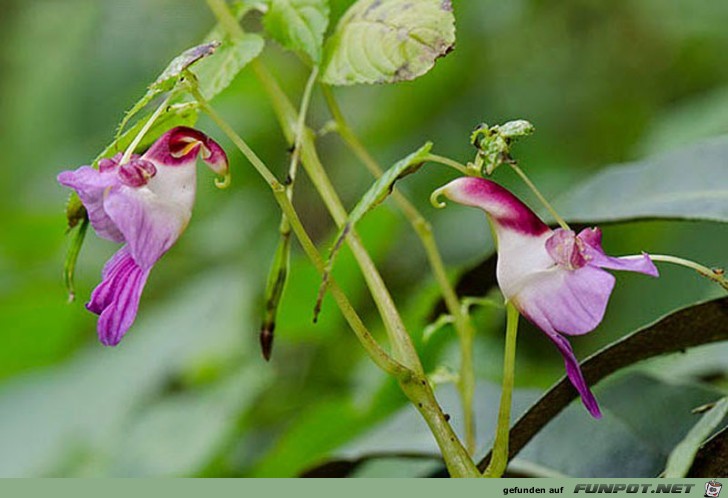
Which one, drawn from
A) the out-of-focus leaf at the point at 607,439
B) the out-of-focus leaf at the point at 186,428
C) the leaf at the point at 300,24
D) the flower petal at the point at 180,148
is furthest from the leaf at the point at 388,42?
→ the out-of-focus leaf at the point at 186,428

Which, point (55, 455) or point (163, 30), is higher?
point (163, 30)

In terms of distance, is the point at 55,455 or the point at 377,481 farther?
the point at 55,455

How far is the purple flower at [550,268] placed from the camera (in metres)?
0.47

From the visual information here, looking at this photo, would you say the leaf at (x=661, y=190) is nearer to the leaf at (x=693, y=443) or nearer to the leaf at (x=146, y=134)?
A: the leaf at (x=693, y=443)

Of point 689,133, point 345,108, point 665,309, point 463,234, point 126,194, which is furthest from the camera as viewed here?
point 345,108

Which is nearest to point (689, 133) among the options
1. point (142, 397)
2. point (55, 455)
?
point (142, 397)

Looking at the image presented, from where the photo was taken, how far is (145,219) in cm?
49

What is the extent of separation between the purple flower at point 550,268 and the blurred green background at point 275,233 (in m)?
0.29

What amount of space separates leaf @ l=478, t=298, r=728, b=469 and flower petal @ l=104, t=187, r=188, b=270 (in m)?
0.21

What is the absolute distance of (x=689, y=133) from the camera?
125 cm

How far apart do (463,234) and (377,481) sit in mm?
904

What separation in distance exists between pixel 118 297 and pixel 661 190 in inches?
15.7

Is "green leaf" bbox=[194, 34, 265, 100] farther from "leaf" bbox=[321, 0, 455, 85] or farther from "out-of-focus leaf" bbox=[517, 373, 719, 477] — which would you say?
"out-of-focus leaf" bbox=[517, 373, 719, 477]

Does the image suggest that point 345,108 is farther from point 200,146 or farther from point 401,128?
point 200,146
